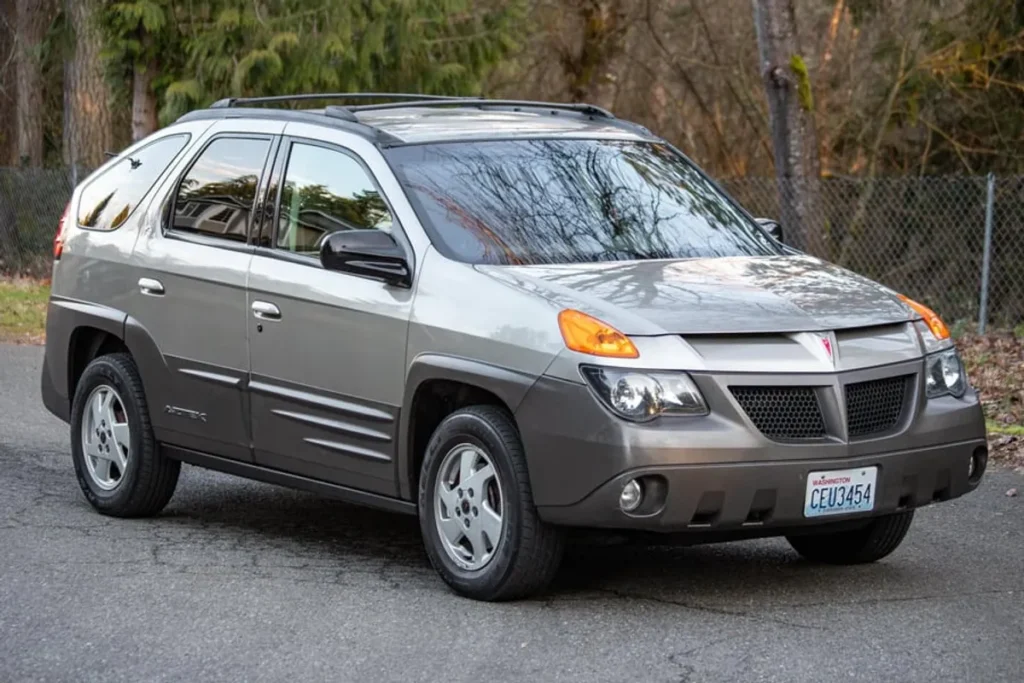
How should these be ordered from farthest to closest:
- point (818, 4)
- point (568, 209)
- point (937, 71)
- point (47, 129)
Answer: point (47, 129) → point (818, 4) → point (937, 71) → point (568, 209)

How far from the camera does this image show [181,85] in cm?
2261

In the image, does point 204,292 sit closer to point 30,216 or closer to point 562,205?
point 562,205

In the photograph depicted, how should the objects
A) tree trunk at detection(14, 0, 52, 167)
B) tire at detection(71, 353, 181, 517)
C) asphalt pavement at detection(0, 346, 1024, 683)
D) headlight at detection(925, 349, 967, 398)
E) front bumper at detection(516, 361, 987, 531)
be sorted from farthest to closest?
tree trunk at detection(14, 0, 52, 167) → tire at detection(71, 353, 181, 517) → headlight at detection(925, 349, 967, 398) → front bumper at detection(516, 361, 987, 531) → asphalt pavement at detection(0, 346, 1024, 683)

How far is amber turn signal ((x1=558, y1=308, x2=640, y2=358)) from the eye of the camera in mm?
6293

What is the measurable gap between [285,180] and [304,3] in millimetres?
14576

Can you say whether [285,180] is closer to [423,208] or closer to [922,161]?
[423,208]

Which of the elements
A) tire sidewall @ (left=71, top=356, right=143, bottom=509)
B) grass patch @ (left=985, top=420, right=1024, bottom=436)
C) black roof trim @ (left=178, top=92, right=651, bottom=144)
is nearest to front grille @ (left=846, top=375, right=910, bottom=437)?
black roof trim @ (left=178, top=92, right=651, bottom=144)

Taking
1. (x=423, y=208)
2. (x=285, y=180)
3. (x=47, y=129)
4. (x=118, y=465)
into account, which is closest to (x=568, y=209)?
→ (x=423, y=208)

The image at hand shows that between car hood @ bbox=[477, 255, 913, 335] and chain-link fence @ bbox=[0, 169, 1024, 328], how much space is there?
32.8 feet

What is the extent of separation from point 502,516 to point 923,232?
1288 centimetres

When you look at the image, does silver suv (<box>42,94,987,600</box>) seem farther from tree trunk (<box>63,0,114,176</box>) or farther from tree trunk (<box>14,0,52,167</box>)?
tree trunk (<box>14,0,52,167</box>)

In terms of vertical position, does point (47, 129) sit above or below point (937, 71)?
below

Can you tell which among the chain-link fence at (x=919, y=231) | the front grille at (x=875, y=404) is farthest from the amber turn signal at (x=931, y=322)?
the chain-link fence at (x=919, y=231)

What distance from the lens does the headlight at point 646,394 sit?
6.25 meters
